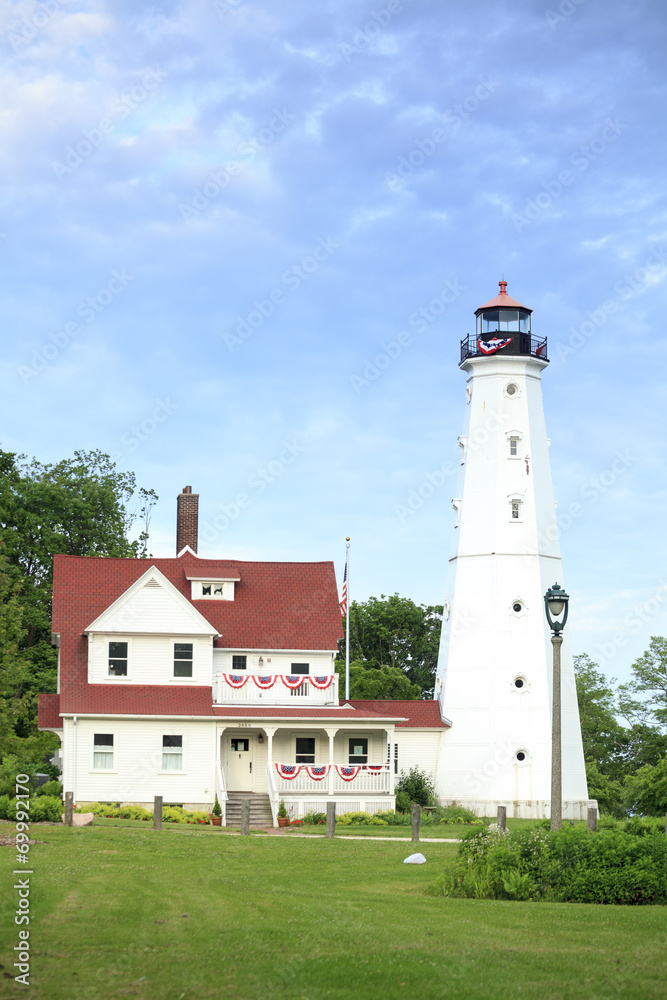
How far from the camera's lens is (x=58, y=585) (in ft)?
134

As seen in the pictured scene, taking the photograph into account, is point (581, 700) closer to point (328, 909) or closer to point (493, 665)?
point (493, 665)

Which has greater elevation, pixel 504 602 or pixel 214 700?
pixel 504 602

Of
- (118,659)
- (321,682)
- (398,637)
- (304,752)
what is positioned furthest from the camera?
(398,637)

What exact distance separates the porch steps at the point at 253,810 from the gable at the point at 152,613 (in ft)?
18.5

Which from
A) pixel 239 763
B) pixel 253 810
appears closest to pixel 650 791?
pixel 239 763

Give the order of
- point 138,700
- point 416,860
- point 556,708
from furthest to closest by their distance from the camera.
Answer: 1. point 138,700
2. point 416,860
3. point 556,708

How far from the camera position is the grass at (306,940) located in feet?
34.8

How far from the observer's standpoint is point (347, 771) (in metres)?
37.3

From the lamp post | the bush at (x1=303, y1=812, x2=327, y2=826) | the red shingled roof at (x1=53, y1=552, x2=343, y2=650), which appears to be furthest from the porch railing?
the lamp post

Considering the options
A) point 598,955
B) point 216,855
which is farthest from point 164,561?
point 598,955

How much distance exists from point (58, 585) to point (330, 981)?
31.8 meters

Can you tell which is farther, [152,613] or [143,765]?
[152,613]

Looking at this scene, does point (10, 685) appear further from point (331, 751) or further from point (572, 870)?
point (572, 870)

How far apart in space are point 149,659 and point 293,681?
5.13 metres
